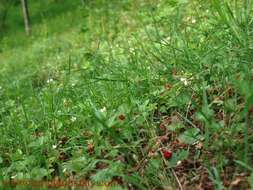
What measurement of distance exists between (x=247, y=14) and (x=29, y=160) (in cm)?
197

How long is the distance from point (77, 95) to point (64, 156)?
3.03 feet

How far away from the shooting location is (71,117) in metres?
4.12

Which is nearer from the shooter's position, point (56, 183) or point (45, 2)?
point (56, 183)

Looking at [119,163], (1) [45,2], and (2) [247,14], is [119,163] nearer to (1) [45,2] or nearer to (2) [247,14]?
(2) [247,14]

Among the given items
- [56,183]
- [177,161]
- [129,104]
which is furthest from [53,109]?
[177,161]

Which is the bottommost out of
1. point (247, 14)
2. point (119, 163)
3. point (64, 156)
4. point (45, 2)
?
point (45, 2)

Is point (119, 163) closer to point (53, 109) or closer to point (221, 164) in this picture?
point (221, 164)

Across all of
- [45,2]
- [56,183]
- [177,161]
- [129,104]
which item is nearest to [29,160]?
[56,183]

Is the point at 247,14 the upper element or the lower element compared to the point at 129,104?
upper

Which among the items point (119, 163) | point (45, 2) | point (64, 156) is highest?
point (119, 163)

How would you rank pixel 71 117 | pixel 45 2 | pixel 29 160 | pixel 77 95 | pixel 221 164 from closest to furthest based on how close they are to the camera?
pixel 221 164
pixel 29 160
pixel 71 117
pixel 77 95
pixel 45 2

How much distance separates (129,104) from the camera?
3686 mm

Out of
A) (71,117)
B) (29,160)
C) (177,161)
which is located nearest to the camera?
(177,161)

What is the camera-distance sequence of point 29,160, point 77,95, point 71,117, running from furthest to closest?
point 77,95
point 71,117
point 29,160
